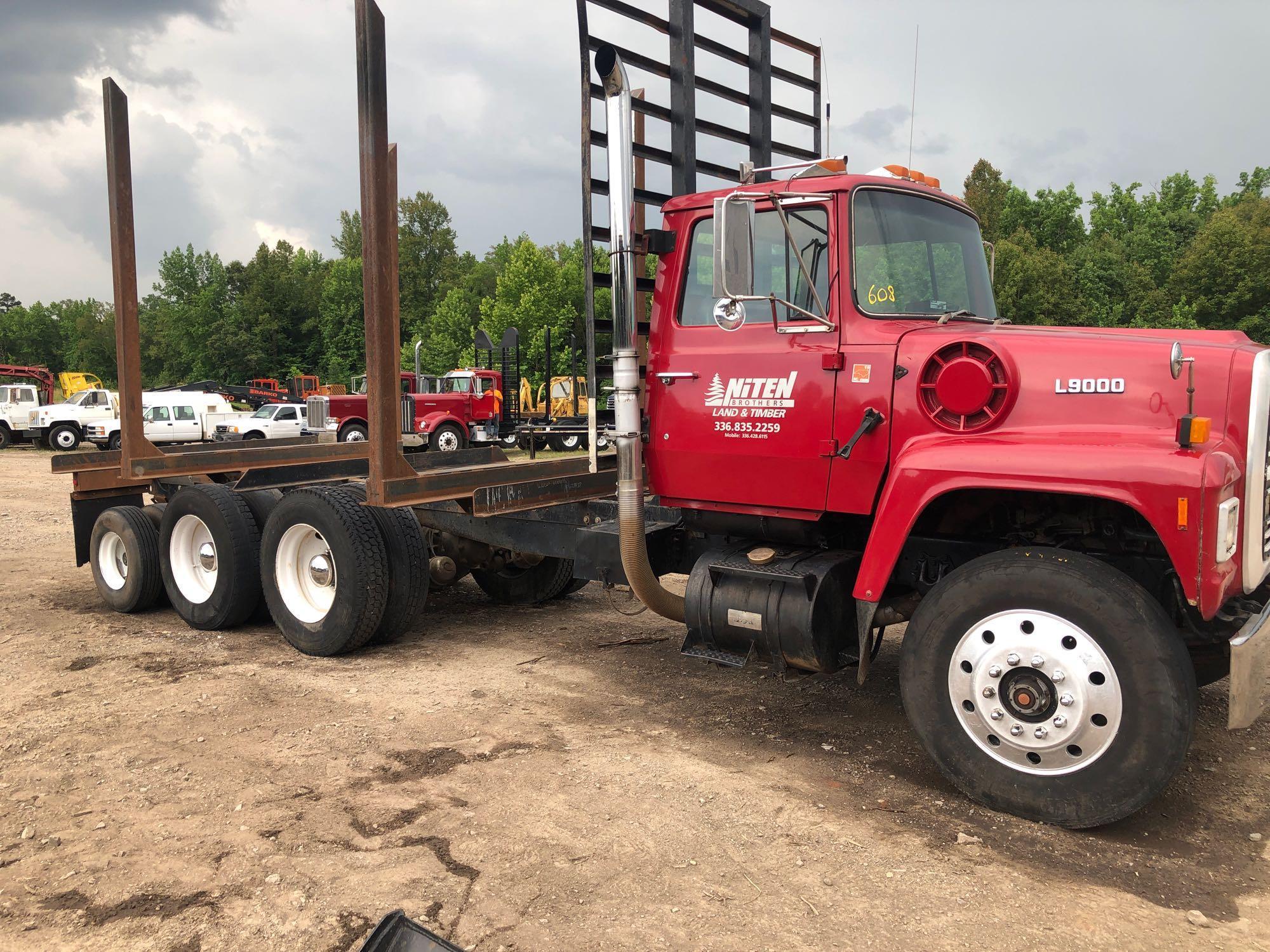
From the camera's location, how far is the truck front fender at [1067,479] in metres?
3.49

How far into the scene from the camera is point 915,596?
15.1 feet

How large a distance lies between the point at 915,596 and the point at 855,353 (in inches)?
46.8

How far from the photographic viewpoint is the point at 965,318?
15.5ft

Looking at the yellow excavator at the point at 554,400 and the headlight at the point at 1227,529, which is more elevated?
the yellow excavator at the point at 554,400

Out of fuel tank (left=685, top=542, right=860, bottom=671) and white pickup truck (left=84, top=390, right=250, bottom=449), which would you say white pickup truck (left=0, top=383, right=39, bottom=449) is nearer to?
white pickup truck (left=84, top=390, right=250, bottom=449)

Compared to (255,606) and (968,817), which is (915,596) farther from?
(255,606)

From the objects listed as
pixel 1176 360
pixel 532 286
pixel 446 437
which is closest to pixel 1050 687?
pixel 1176 360

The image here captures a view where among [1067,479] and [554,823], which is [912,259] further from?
[554,823]

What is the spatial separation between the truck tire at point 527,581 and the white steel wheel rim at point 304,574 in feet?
4.88

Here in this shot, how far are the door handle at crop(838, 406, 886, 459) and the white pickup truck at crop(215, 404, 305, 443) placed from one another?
25170 mm

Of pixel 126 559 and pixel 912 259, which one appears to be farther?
pixel 126 559

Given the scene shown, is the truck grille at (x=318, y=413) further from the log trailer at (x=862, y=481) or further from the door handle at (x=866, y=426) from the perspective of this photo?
the door handle at (x=866, y=426)

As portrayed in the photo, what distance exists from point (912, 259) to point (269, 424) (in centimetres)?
2579

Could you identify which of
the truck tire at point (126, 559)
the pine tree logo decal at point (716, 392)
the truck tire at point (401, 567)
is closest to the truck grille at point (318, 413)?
the truck tire at point (126, 559)
